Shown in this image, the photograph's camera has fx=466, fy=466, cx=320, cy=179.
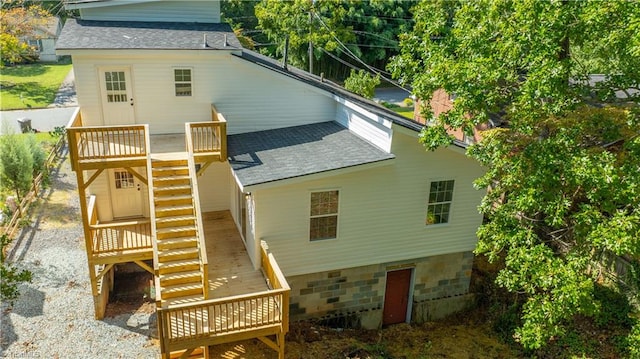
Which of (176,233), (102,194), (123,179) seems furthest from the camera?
(123,179)

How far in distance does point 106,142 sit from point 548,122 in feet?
42.9

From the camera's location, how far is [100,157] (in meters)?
13.2

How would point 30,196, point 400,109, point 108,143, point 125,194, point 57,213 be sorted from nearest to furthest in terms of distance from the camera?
point 108,143
point 125,194
point 57,213
point 30,196
point 400,109

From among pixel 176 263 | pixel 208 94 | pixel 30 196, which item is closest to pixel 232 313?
pixel 176 263

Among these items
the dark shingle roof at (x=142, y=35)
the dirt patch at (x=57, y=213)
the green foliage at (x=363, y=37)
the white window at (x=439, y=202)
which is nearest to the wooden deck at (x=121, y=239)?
the dark shingle roof at (x=142, y=35)

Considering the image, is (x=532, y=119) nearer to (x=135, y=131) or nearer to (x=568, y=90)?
(x=568, y=90)

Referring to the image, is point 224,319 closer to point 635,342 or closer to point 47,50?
point 635,342

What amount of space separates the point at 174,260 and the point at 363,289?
6072mm

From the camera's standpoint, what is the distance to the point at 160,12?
17812 millimetres

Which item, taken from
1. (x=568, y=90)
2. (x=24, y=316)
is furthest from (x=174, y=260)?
(x=568, y=90)

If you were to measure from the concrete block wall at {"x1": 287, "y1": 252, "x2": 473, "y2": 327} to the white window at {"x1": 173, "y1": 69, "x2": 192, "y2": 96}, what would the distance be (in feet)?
24.2

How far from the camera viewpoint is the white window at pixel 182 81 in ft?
51.8

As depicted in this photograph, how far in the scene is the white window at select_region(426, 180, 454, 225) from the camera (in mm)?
14672

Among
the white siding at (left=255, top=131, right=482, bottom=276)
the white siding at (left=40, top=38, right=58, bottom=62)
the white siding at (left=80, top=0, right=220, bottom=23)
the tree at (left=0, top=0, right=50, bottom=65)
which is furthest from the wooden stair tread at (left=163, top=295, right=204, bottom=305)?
the white siding at (left=40, top=38, right=58, bottom=62)
